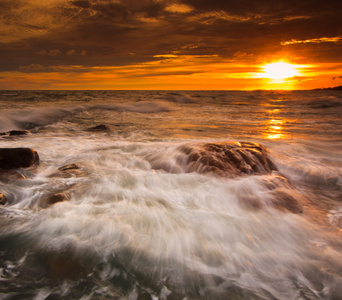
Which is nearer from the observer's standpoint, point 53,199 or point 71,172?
→ point 53,199

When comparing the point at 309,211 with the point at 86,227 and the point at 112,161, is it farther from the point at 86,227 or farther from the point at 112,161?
the point at 112,161

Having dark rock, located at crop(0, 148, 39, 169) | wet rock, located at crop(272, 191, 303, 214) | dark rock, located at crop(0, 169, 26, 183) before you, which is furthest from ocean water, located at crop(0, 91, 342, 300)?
dark rock, located at crop(0, 148, 39, 169)

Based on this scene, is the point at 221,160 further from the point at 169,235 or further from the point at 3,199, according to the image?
Answer: the point at 3,199

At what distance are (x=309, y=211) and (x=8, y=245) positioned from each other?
385 cm

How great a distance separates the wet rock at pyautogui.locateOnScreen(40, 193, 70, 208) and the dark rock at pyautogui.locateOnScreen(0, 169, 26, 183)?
1.12 meters

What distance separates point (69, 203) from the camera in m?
3.42

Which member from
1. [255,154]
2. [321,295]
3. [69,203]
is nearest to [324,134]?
[255,154]

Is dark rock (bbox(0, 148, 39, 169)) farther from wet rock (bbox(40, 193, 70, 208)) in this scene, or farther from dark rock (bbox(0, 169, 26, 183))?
wet rock (bbox(40, 193, 70, 208))

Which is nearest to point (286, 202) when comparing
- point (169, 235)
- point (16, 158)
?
point (169, 235)

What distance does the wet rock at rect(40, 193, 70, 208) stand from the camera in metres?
3.41

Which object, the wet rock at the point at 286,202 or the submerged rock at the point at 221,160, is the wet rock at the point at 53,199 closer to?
the submerged rock at the point at 221,160

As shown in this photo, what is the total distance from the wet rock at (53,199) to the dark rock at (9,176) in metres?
1.12

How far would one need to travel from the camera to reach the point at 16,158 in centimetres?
478

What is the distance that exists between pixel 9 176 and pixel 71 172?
100 centimetres
